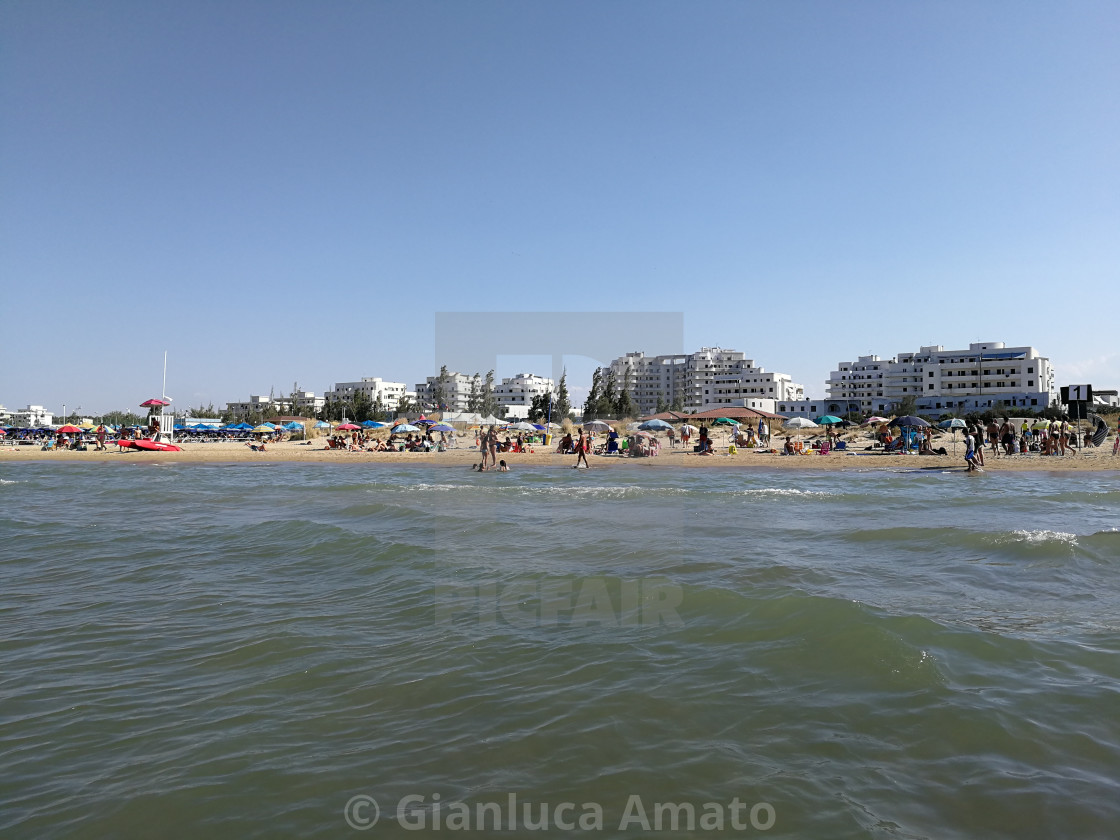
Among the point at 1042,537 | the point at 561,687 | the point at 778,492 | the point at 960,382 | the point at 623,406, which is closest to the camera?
the point at 561,687

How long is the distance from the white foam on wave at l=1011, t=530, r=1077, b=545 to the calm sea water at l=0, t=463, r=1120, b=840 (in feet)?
0.64

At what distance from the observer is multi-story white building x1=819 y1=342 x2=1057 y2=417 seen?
3735 inches

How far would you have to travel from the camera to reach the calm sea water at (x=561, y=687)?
137 inches

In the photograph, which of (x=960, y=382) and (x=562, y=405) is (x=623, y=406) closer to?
(x=562, y=405)

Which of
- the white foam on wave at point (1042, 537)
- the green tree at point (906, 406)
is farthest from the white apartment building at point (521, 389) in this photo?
the white foam on wave at point (1042, 537)

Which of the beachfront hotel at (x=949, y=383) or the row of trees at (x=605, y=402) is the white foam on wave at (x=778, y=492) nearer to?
the row of trees at (x=605, y=402)

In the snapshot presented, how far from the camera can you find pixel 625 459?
3481cm

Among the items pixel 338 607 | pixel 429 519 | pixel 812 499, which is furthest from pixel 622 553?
pixel 812 499

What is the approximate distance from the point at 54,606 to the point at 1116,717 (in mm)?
9582

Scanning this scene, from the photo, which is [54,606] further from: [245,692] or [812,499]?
[812,499]

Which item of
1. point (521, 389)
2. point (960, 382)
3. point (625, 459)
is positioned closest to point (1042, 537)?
point (625, 459)

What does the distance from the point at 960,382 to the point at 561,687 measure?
114m

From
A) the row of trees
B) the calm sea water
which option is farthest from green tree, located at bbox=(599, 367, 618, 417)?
the calm sea water

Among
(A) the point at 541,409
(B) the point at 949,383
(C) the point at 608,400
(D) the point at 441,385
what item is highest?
(B) the point at 949,383
